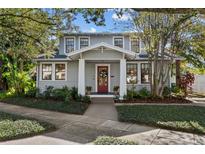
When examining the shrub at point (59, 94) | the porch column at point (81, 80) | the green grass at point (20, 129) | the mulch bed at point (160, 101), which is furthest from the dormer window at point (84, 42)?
the green grass at point (20, 129)

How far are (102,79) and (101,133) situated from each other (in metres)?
8.33

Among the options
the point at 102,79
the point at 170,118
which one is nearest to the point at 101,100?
the point at 102,79

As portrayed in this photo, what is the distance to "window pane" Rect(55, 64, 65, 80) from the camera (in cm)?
1402

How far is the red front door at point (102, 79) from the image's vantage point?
46.9 feet

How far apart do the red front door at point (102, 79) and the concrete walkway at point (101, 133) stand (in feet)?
21.6

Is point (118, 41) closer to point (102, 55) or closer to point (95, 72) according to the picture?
point (95, 72)

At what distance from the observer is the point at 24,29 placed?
10.5 metres

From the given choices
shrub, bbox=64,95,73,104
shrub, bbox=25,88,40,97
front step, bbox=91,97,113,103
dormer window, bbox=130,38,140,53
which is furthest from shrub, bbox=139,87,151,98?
shrub, bbox=25,88,40,97

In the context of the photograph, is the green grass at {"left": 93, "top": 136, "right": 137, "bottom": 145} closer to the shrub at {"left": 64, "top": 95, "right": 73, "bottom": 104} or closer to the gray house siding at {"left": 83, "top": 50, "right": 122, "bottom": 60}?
the shrub at {"left": 64, "top": 95, "right": 73, "bottom": 104}

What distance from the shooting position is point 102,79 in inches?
564

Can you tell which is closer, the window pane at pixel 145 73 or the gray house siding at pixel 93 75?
the window pane at pixel 145 73

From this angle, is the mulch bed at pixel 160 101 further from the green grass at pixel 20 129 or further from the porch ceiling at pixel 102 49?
the green grass at pixel 20 129
